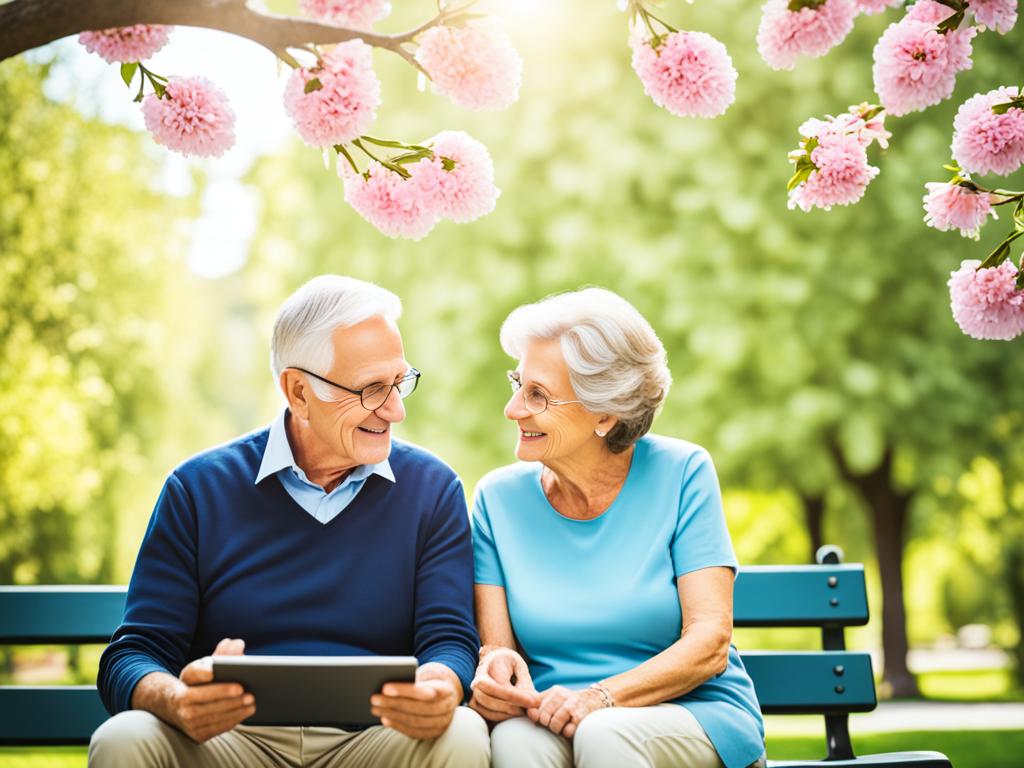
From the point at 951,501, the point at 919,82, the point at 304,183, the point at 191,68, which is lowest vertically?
the point at 951,501

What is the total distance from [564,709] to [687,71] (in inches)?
64.9

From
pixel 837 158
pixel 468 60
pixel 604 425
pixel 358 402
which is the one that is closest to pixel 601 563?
pixel 604 425

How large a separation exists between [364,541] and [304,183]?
911 centimetres

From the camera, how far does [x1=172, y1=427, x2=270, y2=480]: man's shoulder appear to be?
11.4 feet

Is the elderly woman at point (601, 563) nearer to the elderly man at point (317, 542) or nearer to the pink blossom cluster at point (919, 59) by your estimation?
the elderly man at point (317, 542)

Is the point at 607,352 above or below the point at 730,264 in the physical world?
below

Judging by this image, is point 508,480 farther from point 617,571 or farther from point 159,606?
point 159,606

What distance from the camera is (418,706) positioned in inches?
112

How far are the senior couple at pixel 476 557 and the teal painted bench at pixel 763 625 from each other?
0.44 metres

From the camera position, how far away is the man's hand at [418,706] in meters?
2.80

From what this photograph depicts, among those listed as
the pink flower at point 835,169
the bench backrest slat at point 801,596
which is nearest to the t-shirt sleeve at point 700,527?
the bench backrest slat at point 801,596

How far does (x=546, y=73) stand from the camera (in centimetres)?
971

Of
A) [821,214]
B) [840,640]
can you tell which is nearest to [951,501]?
[821,214]

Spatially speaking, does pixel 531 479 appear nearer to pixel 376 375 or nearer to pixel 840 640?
pixel 376 375
